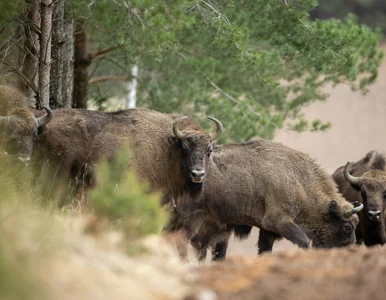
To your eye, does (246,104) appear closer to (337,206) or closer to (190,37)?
(190,37)

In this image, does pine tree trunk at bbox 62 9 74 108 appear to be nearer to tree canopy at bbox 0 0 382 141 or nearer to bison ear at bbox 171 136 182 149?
tree canopy at bbox 0 0 382 141

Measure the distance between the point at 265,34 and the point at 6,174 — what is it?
5.85m

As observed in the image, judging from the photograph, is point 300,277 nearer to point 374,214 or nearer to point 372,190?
point 374,214

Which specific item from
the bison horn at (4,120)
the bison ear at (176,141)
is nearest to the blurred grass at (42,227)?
the bison horn at (4,120)

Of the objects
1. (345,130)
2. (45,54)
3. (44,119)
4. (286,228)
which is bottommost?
(345,130)

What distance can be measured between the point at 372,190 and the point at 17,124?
6.44m

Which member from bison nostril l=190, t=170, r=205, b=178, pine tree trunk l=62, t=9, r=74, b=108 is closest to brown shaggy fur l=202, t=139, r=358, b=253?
bison nostril l=190, t=170, r=205, b=178

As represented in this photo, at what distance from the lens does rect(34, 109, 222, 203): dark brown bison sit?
11828 millimetres

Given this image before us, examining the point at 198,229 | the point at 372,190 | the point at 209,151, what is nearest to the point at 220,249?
the point at 198,229

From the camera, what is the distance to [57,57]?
13492 mm

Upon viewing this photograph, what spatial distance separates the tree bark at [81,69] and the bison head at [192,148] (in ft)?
14.7

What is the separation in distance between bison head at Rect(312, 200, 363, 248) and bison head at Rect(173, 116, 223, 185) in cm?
244

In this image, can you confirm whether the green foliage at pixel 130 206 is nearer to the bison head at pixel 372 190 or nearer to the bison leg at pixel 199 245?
the bison leg at pixel 199 245

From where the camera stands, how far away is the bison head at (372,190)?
13.8 metres
